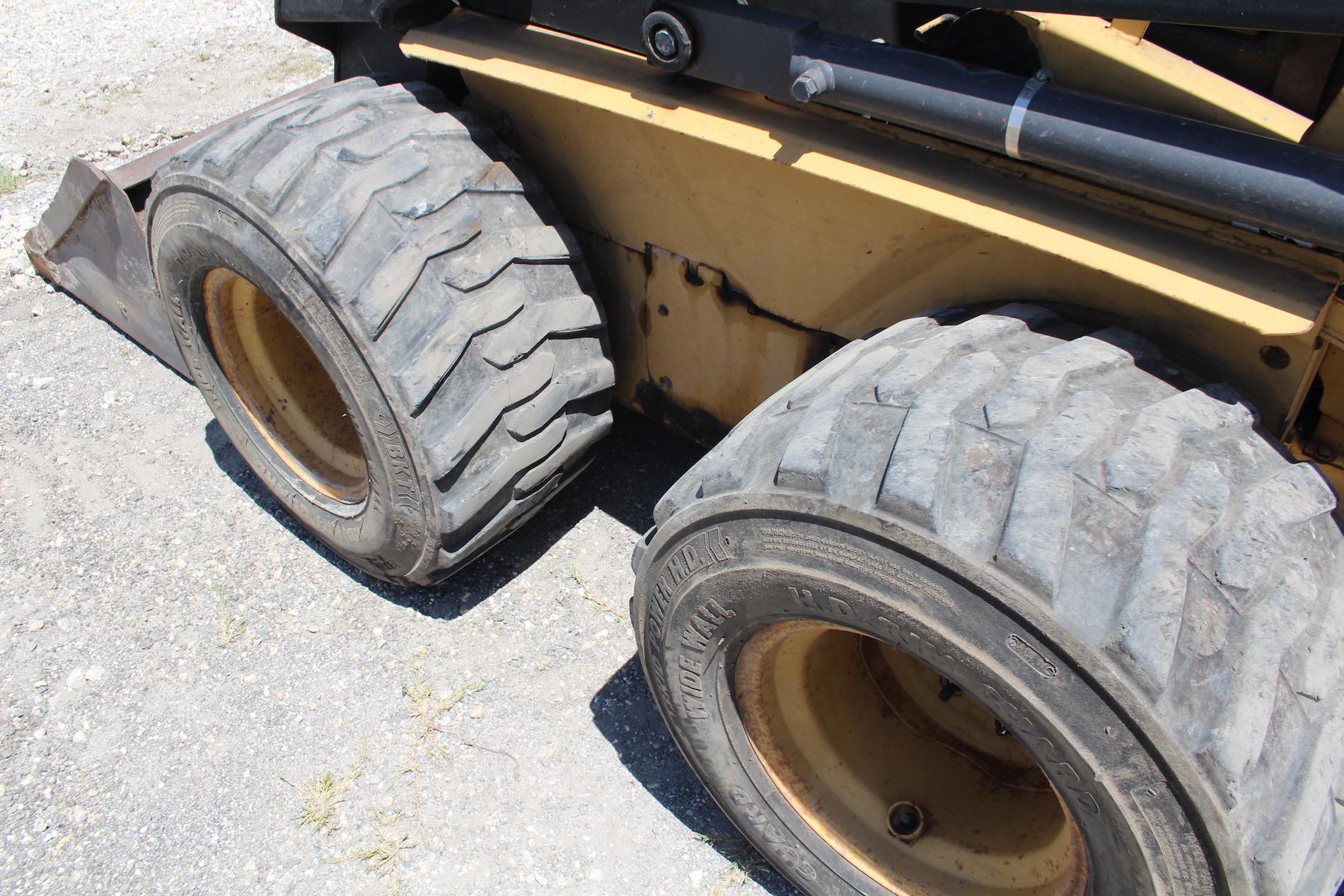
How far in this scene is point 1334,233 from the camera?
4.66 ft

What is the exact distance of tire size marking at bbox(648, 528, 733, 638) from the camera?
1802 mm

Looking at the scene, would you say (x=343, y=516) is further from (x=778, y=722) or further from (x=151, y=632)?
(x=778, y=722)

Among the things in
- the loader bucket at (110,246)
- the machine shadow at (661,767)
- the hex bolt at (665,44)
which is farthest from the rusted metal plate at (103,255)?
the hex bolt at (665,44)

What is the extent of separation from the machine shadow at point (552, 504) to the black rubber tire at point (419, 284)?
0.36m

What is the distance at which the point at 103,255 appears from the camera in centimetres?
360

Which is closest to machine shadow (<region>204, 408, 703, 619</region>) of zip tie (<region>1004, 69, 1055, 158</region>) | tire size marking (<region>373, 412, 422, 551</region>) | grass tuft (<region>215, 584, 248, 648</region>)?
grass tuft (<region>215, 584, 248, 648</region>)

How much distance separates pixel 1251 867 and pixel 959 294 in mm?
1048

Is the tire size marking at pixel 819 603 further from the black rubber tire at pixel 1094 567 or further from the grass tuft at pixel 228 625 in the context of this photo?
the grass tuft at pixel 228 625

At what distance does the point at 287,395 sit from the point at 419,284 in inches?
40.5

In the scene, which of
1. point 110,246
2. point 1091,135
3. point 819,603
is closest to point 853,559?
point 819,603

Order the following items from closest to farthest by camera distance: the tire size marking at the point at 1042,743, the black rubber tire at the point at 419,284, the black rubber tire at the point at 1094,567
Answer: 1. the black rubber tire at the point at 1094,567
2. the tire size marking at the point at 1042,743
3. the black rubber tire at the point at 419,284

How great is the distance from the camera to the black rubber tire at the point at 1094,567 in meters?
1.42

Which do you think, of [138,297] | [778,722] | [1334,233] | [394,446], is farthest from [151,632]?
[1334,233]

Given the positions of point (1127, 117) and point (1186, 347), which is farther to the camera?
point (1186, 347)
